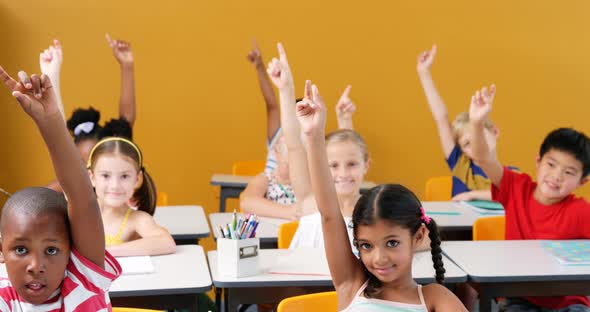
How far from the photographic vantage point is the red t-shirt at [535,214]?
3.29 m

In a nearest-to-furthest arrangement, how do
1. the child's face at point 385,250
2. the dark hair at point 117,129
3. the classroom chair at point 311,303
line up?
the child's face at point 385,250 → the classroom chair at point 311,303 → the dark hair at point 117,129

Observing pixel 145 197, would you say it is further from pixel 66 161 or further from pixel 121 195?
pixel 66 161

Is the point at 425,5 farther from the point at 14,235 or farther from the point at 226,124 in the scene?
the point at 14,235

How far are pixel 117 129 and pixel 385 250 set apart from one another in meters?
2.29

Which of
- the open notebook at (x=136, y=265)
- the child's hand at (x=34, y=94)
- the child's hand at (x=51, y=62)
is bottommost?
the open notebook at (x=136, y=265)

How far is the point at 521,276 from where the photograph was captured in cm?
273

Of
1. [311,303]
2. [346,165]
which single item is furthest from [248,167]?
[311,303]

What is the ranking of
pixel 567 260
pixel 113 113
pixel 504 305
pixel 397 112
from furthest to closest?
pixel 397 112 < pixel 113 113 < pixel 504 305 < pixel 567 260

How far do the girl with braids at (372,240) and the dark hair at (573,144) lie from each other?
144 cm

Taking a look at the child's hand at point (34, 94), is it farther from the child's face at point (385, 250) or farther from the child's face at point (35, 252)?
the child's face at point (385, 250)

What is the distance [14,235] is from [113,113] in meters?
3.71

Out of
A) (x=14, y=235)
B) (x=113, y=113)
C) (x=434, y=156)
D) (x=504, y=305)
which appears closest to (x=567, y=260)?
(x=504, y=305)

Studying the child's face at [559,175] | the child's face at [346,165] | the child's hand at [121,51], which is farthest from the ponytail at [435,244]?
the child's hand at [121,51]

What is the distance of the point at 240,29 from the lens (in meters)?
5.39
